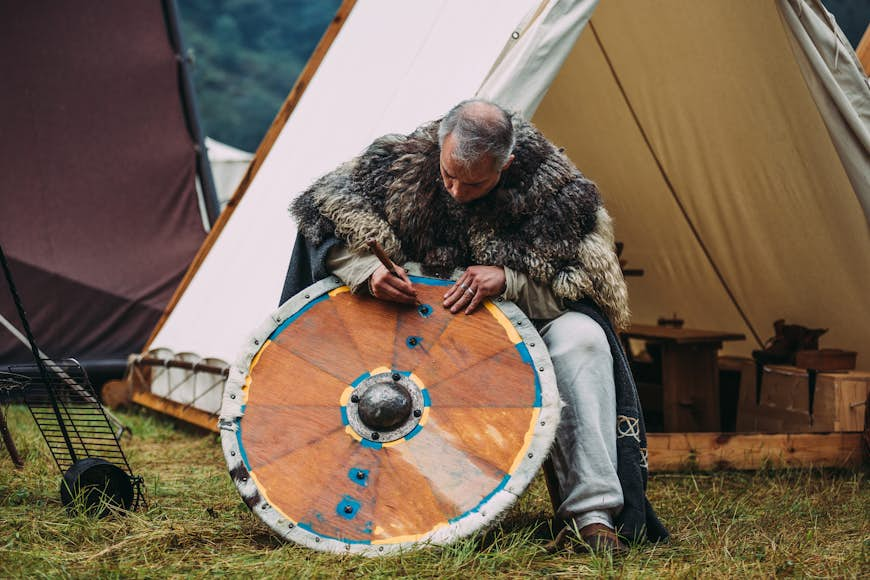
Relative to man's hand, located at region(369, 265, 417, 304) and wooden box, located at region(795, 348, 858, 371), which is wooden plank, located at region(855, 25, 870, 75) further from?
man's hand, located at region(369, 265, 417, 304)

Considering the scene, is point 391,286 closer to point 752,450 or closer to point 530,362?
point 530,362

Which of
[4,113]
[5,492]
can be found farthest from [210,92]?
[5,492]

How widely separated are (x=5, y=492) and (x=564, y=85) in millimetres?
3138

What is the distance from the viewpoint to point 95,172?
6.18 metres

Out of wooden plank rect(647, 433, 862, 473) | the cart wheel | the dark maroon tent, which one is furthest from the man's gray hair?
the dark maroon tent

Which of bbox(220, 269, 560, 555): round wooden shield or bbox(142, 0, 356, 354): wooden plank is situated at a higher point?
bbox(142, 0, 356, 354): wooden plank

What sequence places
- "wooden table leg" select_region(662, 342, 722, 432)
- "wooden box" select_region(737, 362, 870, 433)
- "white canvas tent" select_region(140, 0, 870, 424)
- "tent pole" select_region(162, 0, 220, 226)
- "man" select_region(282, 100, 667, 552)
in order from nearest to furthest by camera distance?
"man" select_region(282, 100, 667, 552) < "white canvas tent" select_region(140, 0, 870, 424) < "wooden box" select_region(737, 362, 870, 433) < "wooden table leg" select_region(662, 342, 722, 432) < "tent pole" select_region(162, 0, 220, 226)

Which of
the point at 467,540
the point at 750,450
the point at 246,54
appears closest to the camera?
the point at 467,540

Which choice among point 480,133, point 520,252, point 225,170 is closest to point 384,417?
point 520,252

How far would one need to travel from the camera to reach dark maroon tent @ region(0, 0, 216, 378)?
5.91m

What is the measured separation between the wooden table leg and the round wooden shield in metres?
1.97

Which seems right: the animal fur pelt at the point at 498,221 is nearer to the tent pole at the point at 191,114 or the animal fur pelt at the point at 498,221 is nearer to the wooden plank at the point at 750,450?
the wooden plank at the point at 750,450

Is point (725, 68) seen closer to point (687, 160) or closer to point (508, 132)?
point (687, 160)

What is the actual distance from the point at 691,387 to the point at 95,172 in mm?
Answer: 3954
